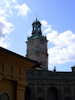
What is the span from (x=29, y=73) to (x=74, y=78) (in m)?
13.9

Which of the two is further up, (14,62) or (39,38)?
(39,38)

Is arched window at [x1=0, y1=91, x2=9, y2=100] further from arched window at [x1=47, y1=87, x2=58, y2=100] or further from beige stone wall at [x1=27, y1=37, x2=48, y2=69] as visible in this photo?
beige stone wall at [x1=27, y1=37, x2=48, y2=69]

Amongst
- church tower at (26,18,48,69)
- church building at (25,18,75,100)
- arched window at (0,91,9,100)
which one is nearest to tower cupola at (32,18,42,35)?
church tower at (26,18,48,69)

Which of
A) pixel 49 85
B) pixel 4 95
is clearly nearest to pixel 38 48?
pixel 49 85

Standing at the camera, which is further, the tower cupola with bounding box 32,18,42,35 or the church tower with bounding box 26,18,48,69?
the tower cupola with bounding box 32,18,42,35

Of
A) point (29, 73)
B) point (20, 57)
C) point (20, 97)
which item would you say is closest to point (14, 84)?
point (20, 97)

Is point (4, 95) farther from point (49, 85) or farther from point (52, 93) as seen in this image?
point (52, 93)

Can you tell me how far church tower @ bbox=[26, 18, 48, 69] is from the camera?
72.9m

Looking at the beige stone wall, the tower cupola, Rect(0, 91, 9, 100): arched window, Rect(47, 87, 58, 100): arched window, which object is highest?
the tower cupola

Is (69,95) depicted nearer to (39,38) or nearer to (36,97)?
(36,97)

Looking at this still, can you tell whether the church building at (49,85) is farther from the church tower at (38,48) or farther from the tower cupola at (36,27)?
the tower cupola at (36,27)

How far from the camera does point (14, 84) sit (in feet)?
35.0

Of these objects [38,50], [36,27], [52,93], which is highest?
[36,27]

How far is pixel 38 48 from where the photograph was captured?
2901 inches
